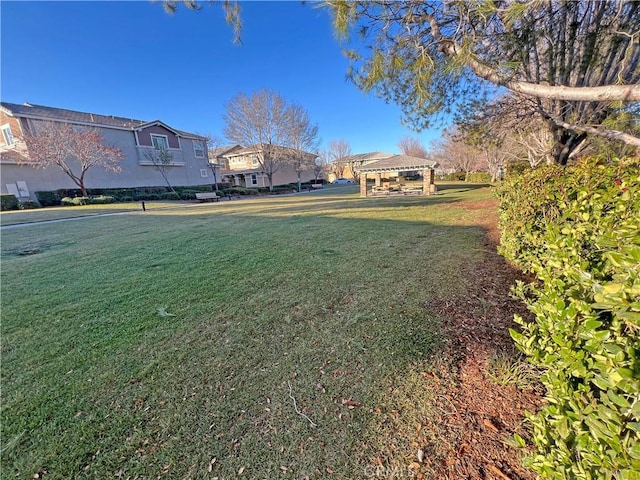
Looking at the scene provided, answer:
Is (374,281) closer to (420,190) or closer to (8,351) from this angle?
(8,351)

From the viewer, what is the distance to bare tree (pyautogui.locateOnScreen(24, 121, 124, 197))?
1845cm

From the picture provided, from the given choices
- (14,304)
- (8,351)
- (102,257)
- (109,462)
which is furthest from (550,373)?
(102,257)

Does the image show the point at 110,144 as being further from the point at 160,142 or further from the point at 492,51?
the point at 492,51

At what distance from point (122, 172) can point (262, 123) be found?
14582mm

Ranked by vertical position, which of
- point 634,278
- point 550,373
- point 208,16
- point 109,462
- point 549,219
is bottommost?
point 109,462

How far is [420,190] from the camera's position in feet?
70.2

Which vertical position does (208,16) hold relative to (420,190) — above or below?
above

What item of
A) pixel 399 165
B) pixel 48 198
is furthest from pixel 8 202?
pixel 399 165

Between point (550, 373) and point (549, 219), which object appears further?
point (549, 219)

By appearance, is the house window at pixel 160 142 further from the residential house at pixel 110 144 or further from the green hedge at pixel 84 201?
the green hedge at pixel 84 201

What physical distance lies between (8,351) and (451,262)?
20.7 ft

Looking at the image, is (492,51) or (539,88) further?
(492,51)

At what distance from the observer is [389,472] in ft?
5.08

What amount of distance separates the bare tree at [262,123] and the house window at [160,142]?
6.28 meters
